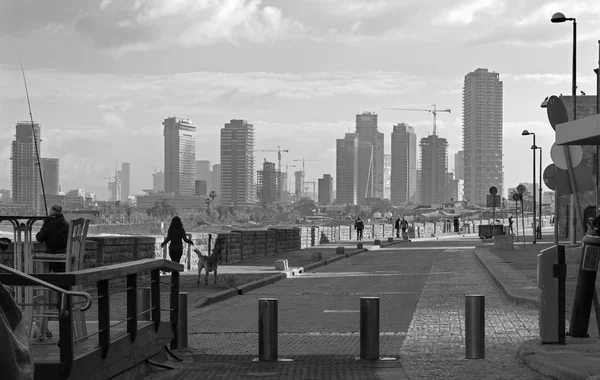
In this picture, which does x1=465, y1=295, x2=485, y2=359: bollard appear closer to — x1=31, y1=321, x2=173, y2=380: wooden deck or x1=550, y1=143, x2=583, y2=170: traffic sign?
x1=550, y1=143, x2=583, y2=170: traffic sign

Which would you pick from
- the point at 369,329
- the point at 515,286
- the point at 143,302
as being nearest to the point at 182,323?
the point at 143,302

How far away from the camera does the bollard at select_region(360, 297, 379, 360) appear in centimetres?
1116

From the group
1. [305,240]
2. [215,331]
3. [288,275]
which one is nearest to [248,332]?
[215,331]

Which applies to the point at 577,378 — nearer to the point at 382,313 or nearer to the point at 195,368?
the point at 195,368

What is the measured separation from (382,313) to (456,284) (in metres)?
8.03

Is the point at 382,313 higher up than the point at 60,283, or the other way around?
the point at 60,283

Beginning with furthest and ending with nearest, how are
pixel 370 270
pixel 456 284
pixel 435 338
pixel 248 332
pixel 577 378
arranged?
pixel 370 270, pixel 456 284, pixel 248 332, pixel 435 338, pixel 577 378

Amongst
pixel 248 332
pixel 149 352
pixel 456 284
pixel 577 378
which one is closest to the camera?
pixel 577 378

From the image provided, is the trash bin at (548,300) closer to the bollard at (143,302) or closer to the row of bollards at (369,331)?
the row of bollards at (369,331)

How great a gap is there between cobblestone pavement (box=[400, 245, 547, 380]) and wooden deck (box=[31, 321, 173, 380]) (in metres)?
2.65

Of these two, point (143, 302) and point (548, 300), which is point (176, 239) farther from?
point (548, 300)

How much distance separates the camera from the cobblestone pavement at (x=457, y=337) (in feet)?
34.0

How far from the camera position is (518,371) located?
33.7ft

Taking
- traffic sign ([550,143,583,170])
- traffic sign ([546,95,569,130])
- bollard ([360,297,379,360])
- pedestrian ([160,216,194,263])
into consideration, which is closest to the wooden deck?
bollard ([360,297,379,360])
